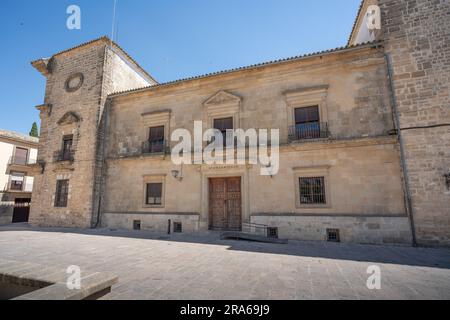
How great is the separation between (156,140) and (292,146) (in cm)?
727

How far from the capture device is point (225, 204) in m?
10.6

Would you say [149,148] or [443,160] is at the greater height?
[149,148]

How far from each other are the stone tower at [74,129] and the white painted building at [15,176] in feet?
25.8

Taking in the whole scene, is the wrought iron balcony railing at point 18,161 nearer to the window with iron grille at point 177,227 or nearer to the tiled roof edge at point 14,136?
the tiled roof edge at point 14,136

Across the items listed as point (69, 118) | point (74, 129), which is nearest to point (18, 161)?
point (69, 118)

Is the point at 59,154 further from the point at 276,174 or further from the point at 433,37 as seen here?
the point at 433,37

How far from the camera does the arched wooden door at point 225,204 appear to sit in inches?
409

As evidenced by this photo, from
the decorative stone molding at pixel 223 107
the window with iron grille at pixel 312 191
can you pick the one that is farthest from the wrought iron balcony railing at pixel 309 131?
the decorative stone molding at pixel 223 107

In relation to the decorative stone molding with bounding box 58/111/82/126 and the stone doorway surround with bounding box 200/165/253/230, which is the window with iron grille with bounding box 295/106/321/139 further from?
the decorative stone molding with bounding box 58/111/82/126

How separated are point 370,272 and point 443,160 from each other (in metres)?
5.93

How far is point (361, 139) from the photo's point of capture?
860 centimetres

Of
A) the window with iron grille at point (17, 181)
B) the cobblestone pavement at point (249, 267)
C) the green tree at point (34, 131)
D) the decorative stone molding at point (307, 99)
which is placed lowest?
the cobblestone pavement at point (249, 267)

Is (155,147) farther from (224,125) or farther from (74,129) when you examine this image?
(74,129)
